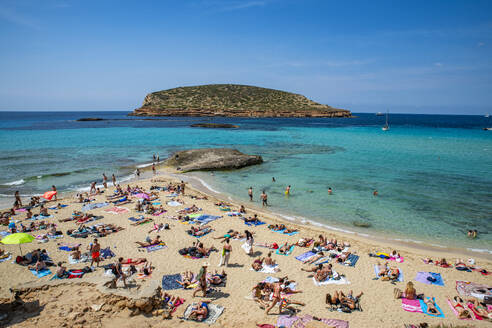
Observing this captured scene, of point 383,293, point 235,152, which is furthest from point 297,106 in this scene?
point 383,293

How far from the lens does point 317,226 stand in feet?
53.6

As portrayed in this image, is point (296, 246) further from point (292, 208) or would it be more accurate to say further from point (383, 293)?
point (292, 208)

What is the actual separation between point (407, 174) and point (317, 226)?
17.3 meters

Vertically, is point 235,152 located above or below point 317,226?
above

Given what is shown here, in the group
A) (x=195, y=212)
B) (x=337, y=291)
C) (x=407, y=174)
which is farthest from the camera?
(x=407, y=174)

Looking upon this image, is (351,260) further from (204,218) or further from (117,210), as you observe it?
(117,210)

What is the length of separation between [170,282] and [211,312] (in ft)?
7.86

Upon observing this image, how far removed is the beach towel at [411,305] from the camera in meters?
8.98

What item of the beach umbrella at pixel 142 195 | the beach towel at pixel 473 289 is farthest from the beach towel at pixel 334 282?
the beach umbrella at pixel 142 195

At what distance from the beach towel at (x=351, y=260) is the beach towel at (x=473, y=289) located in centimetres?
362

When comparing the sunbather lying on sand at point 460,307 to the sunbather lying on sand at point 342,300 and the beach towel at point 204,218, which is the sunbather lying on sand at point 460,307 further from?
the beach towel at point 204,218

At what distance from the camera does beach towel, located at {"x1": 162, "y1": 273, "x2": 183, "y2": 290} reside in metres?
9.84

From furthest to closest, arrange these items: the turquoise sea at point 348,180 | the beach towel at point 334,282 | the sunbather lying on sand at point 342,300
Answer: the turquoise sea at point 348,180
the beach towel at point 334,282
the sunbather lying on sand at point 342,300

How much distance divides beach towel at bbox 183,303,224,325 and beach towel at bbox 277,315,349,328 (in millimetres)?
1868
